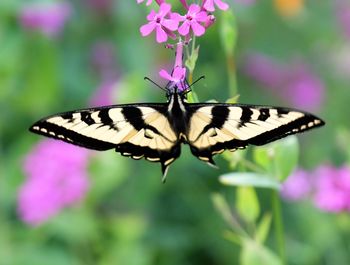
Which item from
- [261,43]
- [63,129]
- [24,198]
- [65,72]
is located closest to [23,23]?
[65,72]

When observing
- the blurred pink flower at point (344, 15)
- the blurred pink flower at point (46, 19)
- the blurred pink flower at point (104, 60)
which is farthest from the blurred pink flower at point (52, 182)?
the blurred pink flower at point (344, 15)

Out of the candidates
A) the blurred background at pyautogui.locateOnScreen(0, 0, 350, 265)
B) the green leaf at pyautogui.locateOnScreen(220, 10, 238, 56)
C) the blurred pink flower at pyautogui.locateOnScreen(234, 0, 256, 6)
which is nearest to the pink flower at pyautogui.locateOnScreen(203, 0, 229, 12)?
the green leaf at pyautogui.locateOnScreen(220, 10, 238, 56)

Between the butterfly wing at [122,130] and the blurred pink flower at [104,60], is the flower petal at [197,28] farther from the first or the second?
the blurred pink flower at [104,60]

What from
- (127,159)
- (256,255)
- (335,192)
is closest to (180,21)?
(256,255)

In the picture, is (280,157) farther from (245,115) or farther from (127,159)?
(127,159)

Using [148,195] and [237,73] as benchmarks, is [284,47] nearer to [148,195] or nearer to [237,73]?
[237,73]
